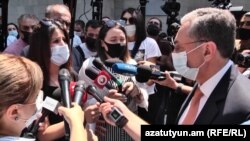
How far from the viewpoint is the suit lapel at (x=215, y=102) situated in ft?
5.15

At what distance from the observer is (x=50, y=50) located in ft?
8.31

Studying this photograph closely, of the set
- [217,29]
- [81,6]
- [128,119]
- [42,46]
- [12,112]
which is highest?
[81,6]

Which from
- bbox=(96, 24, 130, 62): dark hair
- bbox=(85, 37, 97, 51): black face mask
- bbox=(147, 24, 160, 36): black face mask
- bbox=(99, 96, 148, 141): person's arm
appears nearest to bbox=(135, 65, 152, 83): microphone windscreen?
bbox=(99, 96, 148, 141): person's arm

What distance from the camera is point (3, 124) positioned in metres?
1.31

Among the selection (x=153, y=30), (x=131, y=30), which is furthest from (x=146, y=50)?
(x=153, y=30)

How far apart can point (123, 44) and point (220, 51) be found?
4.18 ft

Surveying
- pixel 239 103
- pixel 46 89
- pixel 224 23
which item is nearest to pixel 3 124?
pixel 239 103

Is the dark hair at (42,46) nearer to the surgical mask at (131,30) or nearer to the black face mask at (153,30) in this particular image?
the surgical mask at (131,30)

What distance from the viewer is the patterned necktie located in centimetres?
178

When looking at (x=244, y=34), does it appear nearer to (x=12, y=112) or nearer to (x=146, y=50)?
(x=146, y=50)

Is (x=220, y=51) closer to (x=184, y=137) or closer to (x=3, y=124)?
(x=184, y=137)

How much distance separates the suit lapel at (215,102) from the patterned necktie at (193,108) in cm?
13

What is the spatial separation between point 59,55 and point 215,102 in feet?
4.01

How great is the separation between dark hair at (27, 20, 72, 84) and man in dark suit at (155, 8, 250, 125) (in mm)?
964
